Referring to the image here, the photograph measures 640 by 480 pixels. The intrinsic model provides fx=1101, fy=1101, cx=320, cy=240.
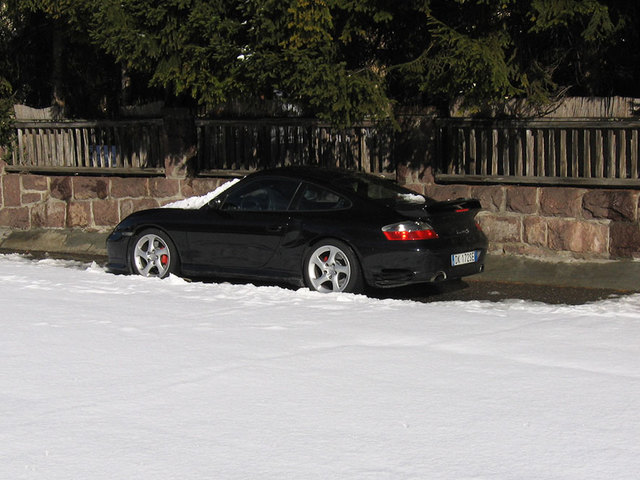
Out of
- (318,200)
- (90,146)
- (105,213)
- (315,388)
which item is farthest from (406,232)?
(90,146)

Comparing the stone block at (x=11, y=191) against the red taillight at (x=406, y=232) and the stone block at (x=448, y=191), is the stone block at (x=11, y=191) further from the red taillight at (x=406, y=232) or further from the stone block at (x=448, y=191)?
the red taillight at (x=406, y=232)

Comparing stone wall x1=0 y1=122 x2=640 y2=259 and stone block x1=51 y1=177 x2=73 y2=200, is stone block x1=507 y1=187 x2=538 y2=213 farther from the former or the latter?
stone block x1=51 y1=177 x2=73 y2=200

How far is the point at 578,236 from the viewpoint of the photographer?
42.3ft

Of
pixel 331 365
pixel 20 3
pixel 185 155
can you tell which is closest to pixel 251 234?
pixel 331 365

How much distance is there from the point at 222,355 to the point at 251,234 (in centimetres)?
373

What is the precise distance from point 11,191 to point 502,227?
8841mm

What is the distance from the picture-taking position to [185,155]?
16.6m

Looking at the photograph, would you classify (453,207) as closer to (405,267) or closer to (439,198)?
(405,267)

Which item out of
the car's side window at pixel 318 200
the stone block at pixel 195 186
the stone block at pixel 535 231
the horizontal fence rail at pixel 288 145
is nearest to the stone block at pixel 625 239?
the stone block at pixel 535 231

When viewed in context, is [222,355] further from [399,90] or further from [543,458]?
[399,90]

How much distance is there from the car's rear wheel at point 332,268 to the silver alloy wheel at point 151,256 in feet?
6.20

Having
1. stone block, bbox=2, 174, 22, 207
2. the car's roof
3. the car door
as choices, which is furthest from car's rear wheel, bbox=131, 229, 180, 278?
stone block, bbox=2, 174, 22, 207

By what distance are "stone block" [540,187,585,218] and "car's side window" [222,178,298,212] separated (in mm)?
3476

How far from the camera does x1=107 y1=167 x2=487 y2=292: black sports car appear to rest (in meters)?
10.6
